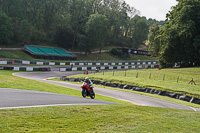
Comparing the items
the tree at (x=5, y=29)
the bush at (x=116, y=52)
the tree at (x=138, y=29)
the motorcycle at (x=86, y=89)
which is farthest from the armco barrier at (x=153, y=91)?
the tree at (x=138, y=29)

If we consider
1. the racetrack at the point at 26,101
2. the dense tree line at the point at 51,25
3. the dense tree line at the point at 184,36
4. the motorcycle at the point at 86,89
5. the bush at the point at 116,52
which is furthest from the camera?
the bush at the point at 116,52

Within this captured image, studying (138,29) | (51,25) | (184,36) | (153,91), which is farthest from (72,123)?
(138,29)

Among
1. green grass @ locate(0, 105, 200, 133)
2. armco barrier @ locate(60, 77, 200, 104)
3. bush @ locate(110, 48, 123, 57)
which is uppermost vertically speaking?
bush @ locate(110, 48, 123, 57)

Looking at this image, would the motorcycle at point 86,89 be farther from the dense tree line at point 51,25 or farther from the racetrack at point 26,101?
the dense tree line at point 51,25

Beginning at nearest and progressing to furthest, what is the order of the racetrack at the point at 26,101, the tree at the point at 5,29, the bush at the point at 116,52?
1. the racetrack at the point at 26,101
2. the tree at the point at 5,29
3. the bush at the point at 116,52

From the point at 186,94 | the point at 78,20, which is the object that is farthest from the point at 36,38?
the point at 186,94

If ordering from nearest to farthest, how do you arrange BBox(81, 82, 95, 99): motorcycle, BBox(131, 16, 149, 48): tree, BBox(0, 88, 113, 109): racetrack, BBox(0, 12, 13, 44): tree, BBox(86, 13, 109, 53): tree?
BBox(0, 88, 113, 109): racetrack
BBox(81, 82, 95, 99): motorcycle
BBox(0, 12, 13, 44): tree
BBox(86, 13, 109, 53): tree
BBox(131, 16, 149, 48): tree

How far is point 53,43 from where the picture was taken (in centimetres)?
8756

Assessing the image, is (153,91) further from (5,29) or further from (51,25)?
(51,25)

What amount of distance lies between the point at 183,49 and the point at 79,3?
54.9 metres

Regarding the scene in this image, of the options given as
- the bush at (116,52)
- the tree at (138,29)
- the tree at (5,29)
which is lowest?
the bush at (116,52)

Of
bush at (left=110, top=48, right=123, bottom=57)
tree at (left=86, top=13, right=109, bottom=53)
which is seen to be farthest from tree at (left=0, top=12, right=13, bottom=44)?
bush at (left=110, top=48, right=123, bottom=57)

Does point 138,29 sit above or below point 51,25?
above

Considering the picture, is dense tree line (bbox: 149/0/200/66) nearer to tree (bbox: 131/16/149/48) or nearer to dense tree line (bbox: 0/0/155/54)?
dense tree line (bbox: 0/0/155/54)
